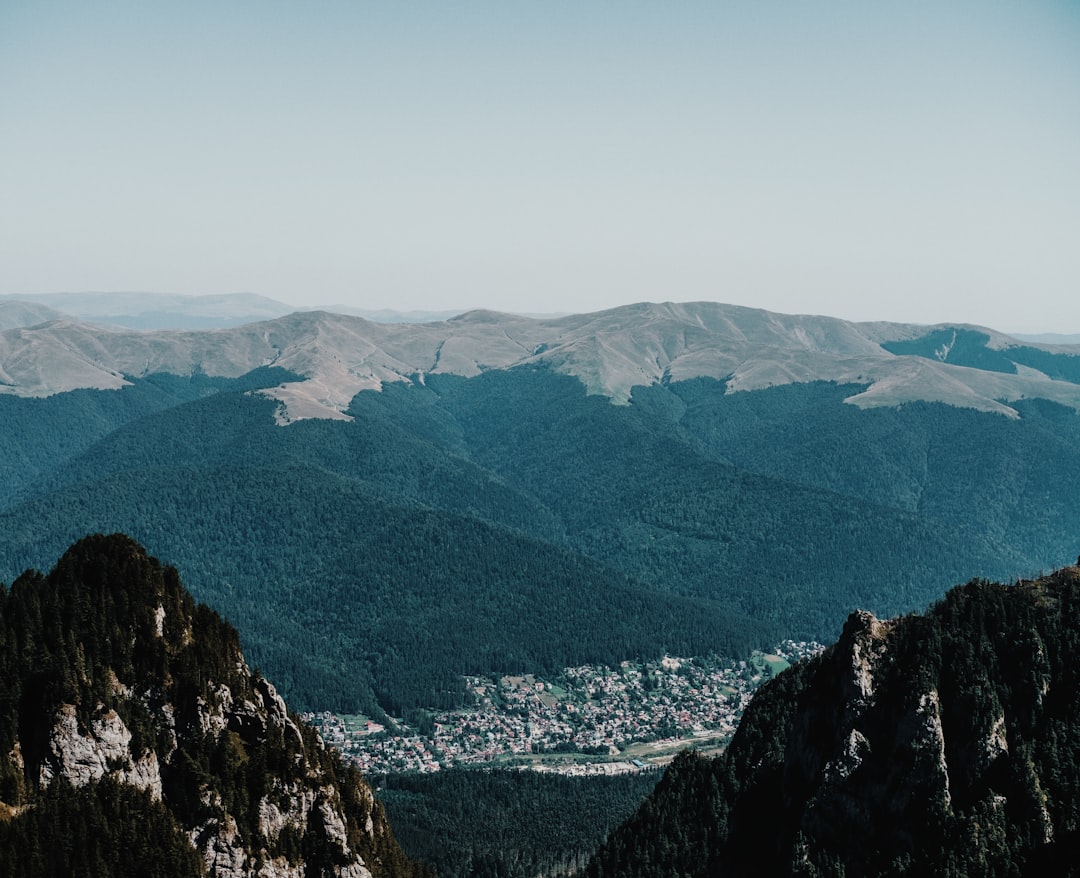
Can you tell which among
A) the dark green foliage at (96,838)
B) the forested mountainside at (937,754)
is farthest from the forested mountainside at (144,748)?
the forested mountainside at (937,754)

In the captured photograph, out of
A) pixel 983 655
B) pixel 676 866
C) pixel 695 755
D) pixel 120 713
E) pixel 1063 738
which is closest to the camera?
pixel 120 713

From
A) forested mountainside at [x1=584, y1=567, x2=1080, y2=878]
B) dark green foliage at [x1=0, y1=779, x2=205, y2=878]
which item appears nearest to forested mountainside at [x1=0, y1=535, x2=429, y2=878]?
dark green foliage at [x1=0, y1=779, x2=205, y2=878]

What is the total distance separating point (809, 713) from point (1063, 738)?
2551 cm

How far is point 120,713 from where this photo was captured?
11012 centimetres

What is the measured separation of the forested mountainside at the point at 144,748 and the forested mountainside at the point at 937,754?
147ft

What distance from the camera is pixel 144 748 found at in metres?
109

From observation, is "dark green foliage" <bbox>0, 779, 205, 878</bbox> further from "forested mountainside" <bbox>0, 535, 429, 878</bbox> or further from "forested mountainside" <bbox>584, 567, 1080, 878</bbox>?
"forested mountainside" <bbox>584, 567, 1080, 878</bbox>

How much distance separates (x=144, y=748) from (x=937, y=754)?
242 ft

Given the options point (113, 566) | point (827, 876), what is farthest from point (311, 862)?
point (827, 876)

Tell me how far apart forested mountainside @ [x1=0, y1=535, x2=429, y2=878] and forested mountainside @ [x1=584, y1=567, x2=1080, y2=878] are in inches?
1769

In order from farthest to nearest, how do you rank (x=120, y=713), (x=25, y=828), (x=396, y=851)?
(x=396, y=851) < (x=120, y=713) < (x=25, y=828)

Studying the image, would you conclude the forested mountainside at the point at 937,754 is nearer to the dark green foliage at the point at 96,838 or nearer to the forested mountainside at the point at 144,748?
the forested mountainside at the point at 144,748

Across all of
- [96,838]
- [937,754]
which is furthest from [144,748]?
[937,754]

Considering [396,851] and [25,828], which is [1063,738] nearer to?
[396,851]
